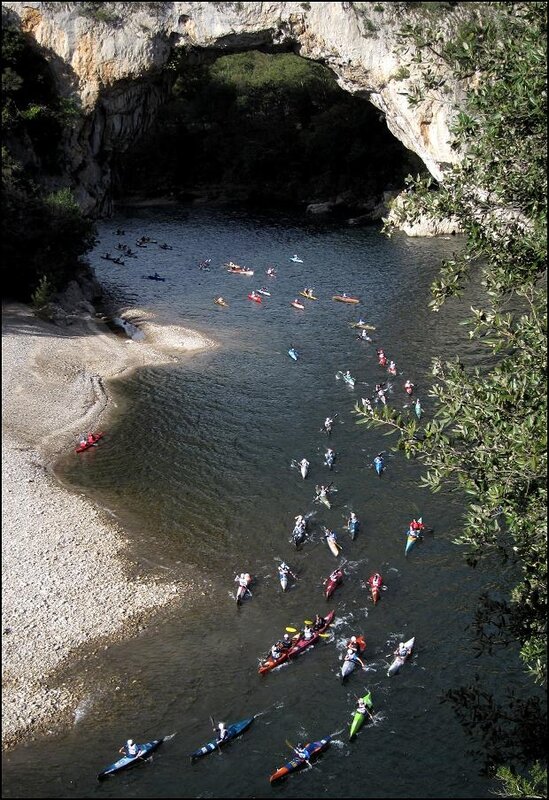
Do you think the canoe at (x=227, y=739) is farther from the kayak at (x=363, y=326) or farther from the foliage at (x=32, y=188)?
the foliage at (x=32, y=188)

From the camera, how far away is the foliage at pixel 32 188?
4244 centimetres

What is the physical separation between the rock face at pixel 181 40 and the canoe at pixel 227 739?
123ft

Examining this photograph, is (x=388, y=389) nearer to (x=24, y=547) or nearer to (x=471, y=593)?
(x=471, y=593)

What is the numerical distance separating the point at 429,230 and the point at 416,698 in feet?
161

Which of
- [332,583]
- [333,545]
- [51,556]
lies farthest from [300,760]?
[51,556]

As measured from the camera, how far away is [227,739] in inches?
696

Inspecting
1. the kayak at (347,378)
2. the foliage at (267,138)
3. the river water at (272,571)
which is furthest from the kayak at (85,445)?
the foliage at (267,138)

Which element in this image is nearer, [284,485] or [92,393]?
[284,485]

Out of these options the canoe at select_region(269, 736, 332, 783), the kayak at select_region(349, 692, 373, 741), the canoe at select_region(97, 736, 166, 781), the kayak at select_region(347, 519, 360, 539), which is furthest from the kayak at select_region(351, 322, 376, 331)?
the canoe at select_region(97, 736, 166, 781)

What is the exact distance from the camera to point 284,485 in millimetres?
Answer: 28094

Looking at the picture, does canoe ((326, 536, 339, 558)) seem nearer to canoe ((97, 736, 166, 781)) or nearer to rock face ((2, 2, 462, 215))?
canoe ((97, 736, 166, 781))

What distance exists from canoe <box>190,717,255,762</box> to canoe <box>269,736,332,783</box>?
4.51ft

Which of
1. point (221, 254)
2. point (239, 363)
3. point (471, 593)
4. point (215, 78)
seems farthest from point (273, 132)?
point (471, 593)

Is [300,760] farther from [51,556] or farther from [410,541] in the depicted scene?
[51,556]
